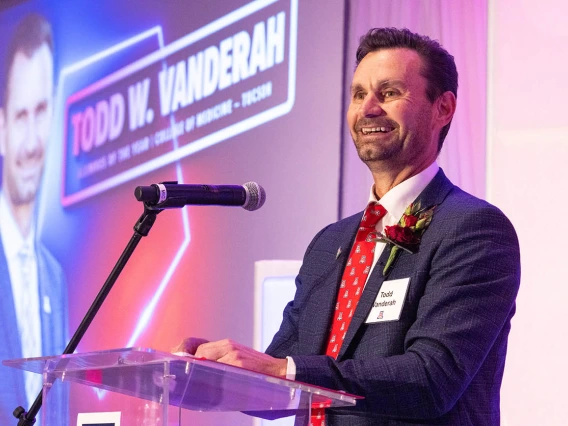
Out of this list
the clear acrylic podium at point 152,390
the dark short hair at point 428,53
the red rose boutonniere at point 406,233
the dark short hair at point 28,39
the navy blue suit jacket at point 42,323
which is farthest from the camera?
the dark short hair at point 28,39

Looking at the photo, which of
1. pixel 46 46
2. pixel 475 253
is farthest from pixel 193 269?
pixel 475 253

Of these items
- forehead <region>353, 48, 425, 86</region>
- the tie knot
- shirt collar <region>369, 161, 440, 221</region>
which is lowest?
the tie knot

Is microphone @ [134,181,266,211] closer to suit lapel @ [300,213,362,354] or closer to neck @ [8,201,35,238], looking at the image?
suit lapel @ [300,213,362,354]

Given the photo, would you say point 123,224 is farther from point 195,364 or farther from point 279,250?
point 195,364

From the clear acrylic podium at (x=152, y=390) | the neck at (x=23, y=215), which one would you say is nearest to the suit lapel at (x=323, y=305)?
the clear acrylic podium at (x=152, y=390)

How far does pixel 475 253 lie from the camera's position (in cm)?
226

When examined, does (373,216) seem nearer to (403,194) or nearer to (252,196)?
(403,194)

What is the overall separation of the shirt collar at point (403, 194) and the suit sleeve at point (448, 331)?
0.62ft

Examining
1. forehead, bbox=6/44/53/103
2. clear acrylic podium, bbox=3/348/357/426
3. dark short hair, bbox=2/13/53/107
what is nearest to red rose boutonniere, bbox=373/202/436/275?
clear acrylic podium, bbox=3/348/357/426

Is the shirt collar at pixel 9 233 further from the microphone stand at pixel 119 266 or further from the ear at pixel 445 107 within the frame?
the ear at pixel 445 107

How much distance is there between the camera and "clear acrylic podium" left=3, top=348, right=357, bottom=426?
5.76 ft

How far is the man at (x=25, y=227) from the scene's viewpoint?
5082 mm

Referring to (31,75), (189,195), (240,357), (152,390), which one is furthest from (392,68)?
(31,75)

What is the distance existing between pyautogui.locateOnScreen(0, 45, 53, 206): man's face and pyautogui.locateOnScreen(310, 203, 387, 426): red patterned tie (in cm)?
311
